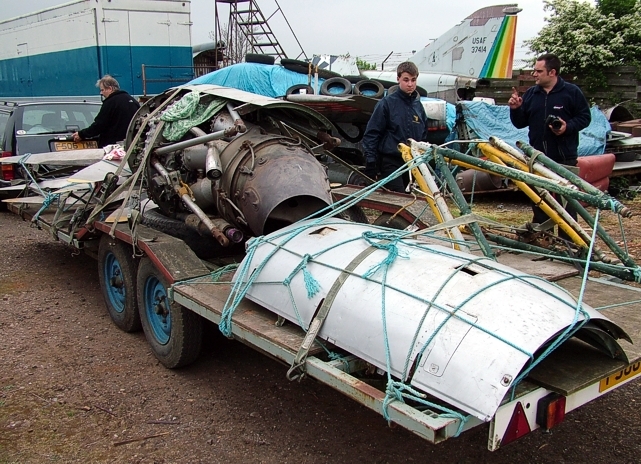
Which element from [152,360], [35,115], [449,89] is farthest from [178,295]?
[449,89]

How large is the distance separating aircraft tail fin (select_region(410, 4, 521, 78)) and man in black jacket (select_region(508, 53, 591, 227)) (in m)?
9.82

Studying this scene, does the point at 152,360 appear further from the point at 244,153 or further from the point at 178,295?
the point at 244,153

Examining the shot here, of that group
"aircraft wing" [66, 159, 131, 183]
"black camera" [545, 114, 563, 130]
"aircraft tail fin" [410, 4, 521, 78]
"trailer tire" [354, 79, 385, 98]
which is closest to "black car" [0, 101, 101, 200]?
"aircraft wing" [66, 159, 131, 183]

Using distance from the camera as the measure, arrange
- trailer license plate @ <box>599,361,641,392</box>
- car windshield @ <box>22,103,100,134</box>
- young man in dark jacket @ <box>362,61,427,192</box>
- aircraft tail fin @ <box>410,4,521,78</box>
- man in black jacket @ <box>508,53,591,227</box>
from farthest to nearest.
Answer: aircraft tail fin @ <box>410,4,521,78</box>
car windshield @ <box>22,103,100,134</box>
young man in dark jacket @ <box>362,61,427,192</box>
man in black jacket @ <box>508,53,591,227</box>
trailer license plate @ <box>599,361,641,392</box>

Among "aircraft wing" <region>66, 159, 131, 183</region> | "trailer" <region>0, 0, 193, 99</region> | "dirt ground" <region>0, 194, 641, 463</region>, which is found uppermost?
"trailer" <region>0, 0, 193, 99</region>

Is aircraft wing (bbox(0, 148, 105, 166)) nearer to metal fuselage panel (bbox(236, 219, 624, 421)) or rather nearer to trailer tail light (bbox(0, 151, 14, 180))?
trailer tail light (bbox(0, 151, 14, 180))

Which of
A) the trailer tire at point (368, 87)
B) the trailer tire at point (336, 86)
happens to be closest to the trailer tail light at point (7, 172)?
the trailer tire at point (336, 86)

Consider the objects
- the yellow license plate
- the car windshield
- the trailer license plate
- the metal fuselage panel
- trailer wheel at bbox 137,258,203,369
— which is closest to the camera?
the metal fuselage panel

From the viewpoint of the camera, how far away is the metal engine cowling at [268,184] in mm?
4250

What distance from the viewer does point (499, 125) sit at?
10.9 metres

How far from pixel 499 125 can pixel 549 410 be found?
911 centimetres

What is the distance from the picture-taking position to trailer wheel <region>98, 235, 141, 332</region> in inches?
186

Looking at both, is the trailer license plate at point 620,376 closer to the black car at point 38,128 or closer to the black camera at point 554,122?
the black camera at point 554,122

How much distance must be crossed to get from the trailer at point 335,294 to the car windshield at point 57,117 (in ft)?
13.1
